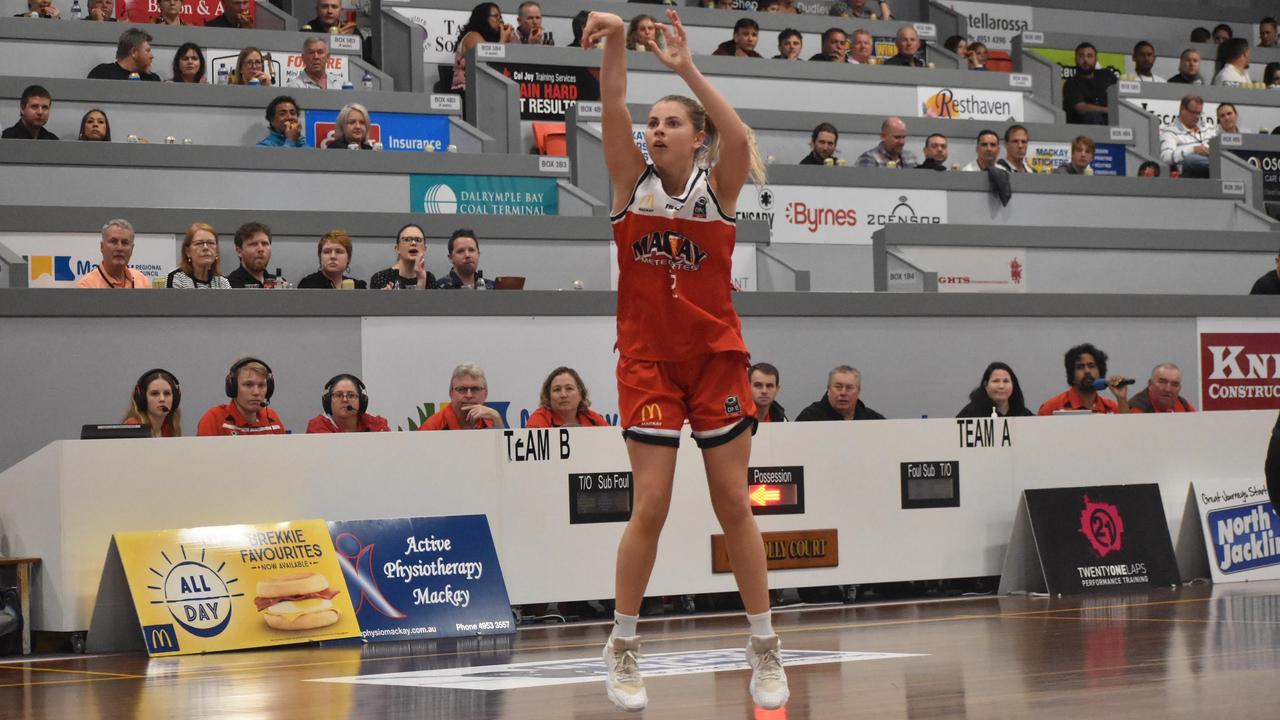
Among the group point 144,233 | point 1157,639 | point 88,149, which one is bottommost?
point 1157,639

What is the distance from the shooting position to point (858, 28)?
18.0 metres

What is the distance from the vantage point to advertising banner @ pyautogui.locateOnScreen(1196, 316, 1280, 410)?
Result: 44.2ft

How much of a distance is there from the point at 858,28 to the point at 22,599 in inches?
500

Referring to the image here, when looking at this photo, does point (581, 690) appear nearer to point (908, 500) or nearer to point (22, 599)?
point (22, 599)

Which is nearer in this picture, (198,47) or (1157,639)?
(1157,639)

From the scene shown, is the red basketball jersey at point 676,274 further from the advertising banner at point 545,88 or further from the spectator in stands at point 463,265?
the advertising banner at point 545,88

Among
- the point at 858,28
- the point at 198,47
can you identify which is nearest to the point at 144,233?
the point at 198,47

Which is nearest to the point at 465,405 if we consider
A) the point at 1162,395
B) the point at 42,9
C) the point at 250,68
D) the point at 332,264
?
the point at 332,264

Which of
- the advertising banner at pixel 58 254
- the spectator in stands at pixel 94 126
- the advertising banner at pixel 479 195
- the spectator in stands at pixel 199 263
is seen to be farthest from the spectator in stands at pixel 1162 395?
the spectator in stands at pixel 94 126

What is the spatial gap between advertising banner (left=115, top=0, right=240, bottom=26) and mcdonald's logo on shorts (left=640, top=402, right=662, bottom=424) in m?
11.7

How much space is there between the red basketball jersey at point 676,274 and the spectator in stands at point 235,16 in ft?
34.3

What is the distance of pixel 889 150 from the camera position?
584 inches

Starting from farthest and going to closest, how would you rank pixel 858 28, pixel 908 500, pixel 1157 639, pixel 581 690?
pixel 858 28 → pixel 908 500 → pixel 1157 639 → pixel 581 690

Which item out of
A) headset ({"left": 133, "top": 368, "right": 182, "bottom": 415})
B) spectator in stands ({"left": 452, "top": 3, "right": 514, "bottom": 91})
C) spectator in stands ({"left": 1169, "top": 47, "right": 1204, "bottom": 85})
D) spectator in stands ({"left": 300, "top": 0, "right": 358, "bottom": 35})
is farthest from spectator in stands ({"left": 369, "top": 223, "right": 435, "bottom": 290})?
spectator in stands ({"left": 1169, "top": 47, "right": 1204, "bottom": 85})
